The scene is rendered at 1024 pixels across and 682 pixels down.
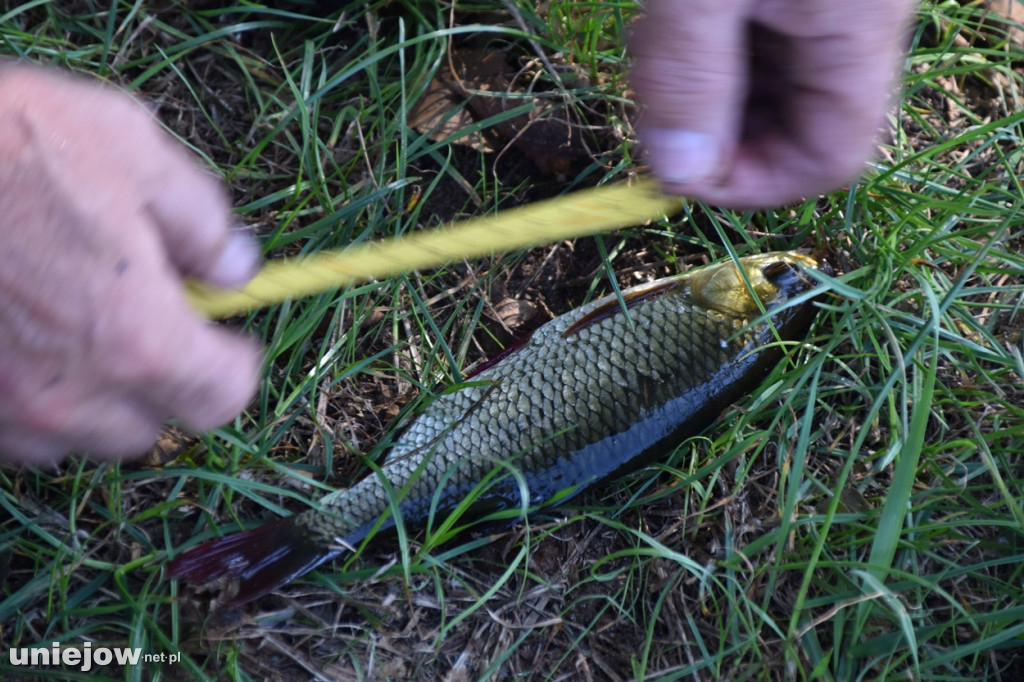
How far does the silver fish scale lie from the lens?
1.85 m

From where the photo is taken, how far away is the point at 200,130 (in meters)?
2.17

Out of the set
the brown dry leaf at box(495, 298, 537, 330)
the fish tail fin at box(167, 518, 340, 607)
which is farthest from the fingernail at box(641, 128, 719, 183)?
the fish tail fin at box(167, 518, 340, 607)

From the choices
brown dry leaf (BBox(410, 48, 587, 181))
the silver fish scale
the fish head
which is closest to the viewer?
the silver fish scale

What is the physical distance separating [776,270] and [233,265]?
4.87 ft

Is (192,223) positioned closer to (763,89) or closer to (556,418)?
(763,89)

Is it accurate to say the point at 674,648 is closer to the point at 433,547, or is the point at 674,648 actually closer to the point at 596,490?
the point at 596,490

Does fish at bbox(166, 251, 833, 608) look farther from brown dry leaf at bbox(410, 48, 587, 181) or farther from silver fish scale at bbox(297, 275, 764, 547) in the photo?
brown dry leaf at bbox(410, 48, 587, 181)

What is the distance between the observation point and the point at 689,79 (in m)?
1.03

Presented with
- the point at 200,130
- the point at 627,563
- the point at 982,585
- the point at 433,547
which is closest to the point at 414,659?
the point at 433,547

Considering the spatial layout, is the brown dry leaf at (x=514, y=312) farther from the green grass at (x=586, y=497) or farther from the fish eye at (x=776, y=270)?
the fish eye at (x=776, y=270)

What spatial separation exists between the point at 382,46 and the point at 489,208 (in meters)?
0.61

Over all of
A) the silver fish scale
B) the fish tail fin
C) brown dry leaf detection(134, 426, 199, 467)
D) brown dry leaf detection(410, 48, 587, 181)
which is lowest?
the fish tail fin

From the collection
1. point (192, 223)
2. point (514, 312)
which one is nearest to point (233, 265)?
point (192, 223)

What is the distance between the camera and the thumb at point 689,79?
3.35 feet
